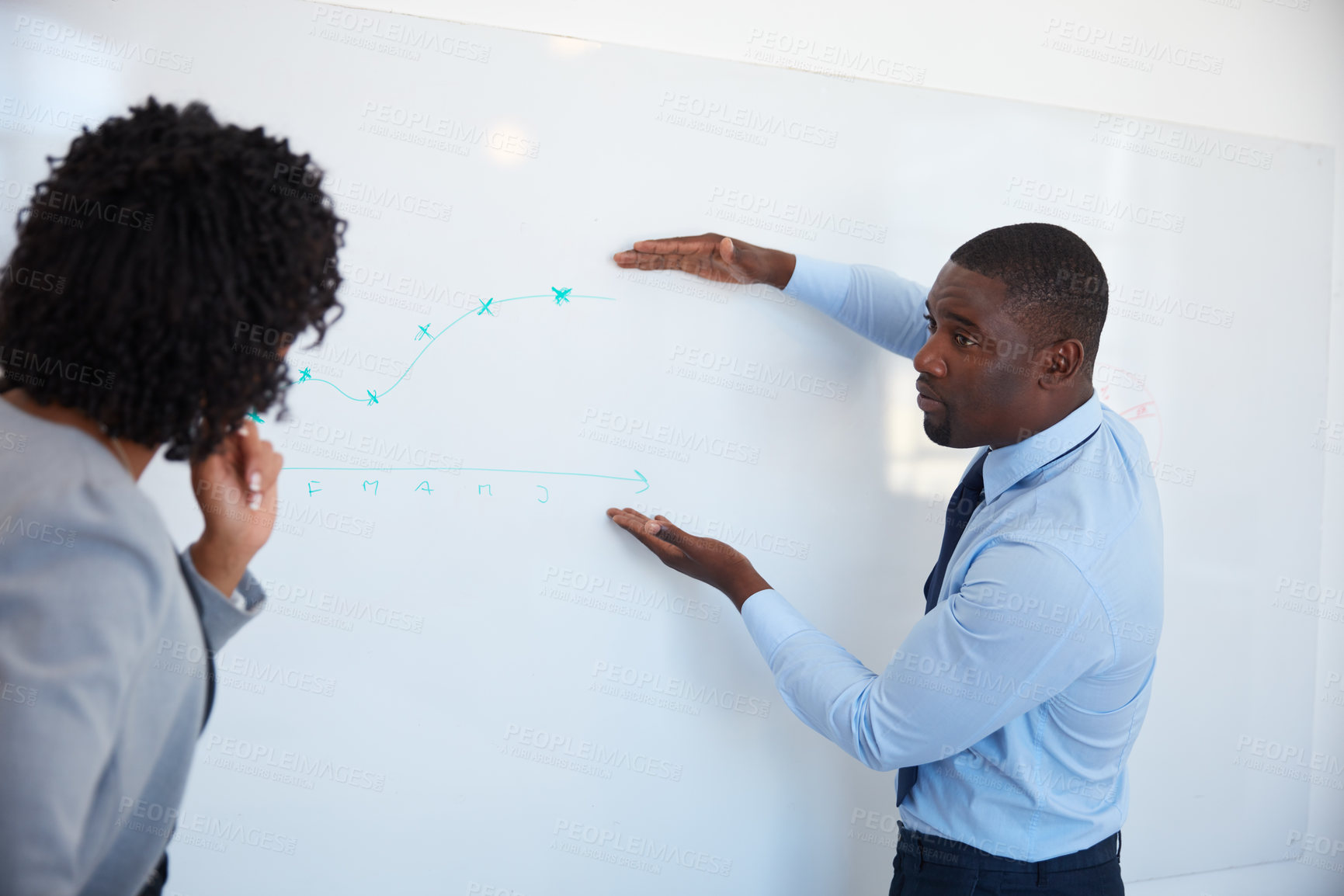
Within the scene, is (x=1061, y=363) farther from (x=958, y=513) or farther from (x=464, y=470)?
(x=464, y=470)

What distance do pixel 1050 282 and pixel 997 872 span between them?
83 centimetres

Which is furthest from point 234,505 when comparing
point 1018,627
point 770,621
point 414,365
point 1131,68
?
point 1131,68

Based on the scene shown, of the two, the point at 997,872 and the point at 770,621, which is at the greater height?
the point at 770,621

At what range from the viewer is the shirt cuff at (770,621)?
127 cm

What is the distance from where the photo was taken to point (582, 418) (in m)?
1.41

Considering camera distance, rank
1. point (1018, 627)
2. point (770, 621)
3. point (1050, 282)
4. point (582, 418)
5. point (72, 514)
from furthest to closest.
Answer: point (582, 418) → point (770, 621) → point (1050, 282) → point (1018, 627) → point (72, 514)

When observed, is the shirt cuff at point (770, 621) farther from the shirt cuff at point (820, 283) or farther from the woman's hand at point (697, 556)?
the shirt cuff at point (820, 283)

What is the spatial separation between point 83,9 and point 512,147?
62 cm

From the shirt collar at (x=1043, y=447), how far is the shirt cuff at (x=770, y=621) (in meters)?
0.36

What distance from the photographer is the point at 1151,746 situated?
1.77m

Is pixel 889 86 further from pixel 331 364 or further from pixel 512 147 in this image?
pixel 331 364

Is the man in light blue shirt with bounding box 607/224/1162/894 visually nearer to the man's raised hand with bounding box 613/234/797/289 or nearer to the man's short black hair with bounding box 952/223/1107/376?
the man's short black hair with bounding box 952/223/1107/376

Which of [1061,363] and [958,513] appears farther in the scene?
[958,513]

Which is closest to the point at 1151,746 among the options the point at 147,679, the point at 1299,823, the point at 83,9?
the point at 1299,823
